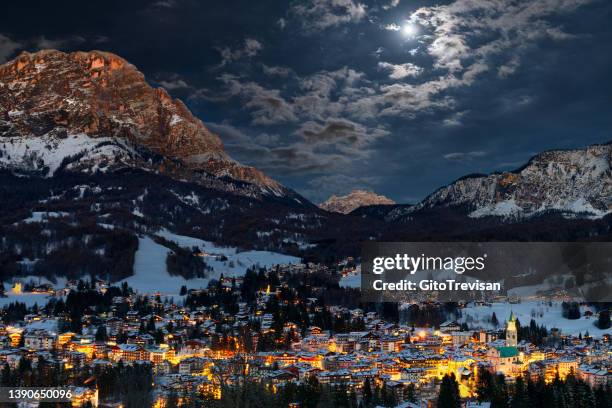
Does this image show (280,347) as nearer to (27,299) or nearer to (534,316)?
(534,316)

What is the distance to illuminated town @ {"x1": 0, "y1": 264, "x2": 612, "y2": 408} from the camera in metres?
73.2

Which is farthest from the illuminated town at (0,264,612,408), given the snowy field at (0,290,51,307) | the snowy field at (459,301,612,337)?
the snowy field at (459,301,612,337)

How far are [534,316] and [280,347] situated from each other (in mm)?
67261

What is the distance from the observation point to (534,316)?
148 m

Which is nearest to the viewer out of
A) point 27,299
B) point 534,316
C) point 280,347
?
point 280,347

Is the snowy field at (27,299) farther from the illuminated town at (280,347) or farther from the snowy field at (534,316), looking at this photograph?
the snowy field at (534,316)

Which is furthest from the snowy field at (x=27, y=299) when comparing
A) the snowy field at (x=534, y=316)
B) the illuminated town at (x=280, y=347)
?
the snowy field at (x=534, y=316)

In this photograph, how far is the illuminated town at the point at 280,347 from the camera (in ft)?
240

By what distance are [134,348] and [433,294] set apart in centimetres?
8736

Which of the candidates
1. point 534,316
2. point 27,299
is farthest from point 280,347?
point 27,299

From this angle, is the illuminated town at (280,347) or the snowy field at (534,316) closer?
the illuminated town at (280,347)

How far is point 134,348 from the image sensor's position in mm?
101438

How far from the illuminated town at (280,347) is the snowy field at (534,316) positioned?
12.5 ft

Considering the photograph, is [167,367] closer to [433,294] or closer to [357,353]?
[357,353]
